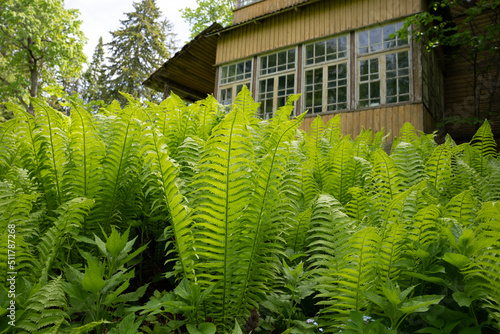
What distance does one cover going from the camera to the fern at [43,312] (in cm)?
96

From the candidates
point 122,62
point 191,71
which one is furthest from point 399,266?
point 122,62

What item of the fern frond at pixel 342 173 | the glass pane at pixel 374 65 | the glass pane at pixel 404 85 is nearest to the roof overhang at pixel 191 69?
the glass pane at pixel 374 65

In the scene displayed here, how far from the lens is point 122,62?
29.2 m

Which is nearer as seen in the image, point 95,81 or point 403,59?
point 403,59

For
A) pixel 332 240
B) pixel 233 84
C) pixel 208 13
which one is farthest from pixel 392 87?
pixel 208 13

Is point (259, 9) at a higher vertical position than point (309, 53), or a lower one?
higher

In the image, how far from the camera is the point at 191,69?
13.8 metres

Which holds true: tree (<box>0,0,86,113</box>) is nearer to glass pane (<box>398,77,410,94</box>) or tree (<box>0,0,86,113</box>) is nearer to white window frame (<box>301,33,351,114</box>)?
white window frame (<box>301,33,351,114</box>)

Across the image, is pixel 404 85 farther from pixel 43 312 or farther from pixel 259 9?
pixel 43 312

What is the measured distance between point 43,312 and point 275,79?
9.89 m

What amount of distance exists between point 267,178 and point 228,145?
0.19 metres

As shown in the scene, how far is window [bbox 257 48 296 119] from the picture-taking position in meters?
9.99

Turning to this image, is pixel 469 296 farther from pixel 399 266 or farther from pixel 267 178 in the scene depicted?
pixel 267 178

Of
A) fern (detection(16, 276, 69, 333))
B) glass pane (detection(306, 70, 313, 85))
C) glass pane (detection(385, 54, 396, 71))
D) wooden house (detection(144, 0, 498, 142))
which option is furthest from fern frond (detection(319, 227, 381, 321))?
glass pane (detection(306, 70, 313, 85))
